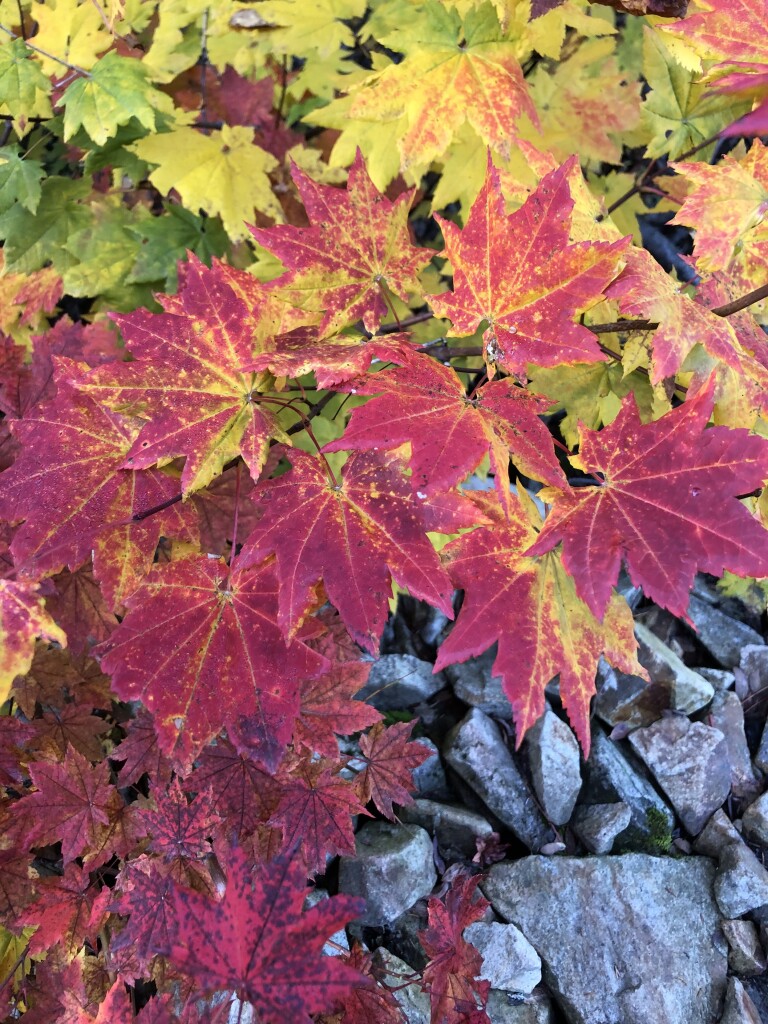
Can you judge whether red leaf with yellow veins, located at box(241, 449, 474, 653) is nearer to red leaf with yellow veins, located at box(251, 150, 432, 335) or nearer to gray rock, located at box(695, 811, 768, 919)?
red leaf with yellow veins, located at box(251, 150, 432, 335)

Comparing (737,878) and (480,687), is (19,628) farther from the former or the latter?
(737,878)

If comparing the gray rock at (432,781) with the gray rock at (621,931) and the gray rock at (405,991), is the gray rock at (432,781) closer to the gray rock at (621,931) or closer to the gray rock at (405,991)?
the gray rock at (621,931)

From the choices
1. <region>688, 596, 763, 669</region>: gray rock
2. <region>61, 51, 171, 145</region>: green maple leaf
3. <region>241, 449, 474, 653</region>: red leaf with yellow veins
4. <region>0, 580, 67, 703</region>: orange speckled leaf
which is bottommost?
<region>688, 596, 763, 669</region>: gray rock

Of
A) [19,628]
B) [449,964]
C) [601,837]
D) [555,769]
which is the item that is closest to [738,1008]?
[601,837]

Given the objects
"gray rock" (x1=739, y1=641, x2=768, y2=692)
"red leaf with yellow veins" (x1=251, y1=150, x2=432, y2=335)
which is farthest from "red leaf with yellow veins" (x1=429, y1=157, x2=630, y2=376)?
"gray rock" (x1=739, y1=641, x2=768, y2=692)

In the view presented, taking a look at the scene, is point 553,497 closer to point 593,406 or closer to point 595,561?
point 595,561

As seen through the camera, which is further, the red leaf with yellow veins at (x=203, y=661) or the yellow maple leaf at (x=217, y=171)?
the yellow maple leaf at (x=217, y=171)

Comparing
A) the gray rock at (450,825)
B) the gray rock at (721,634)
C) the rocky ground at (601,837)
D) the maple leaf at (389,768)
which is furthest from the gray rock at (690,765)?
the maple leaf at (389,768)
